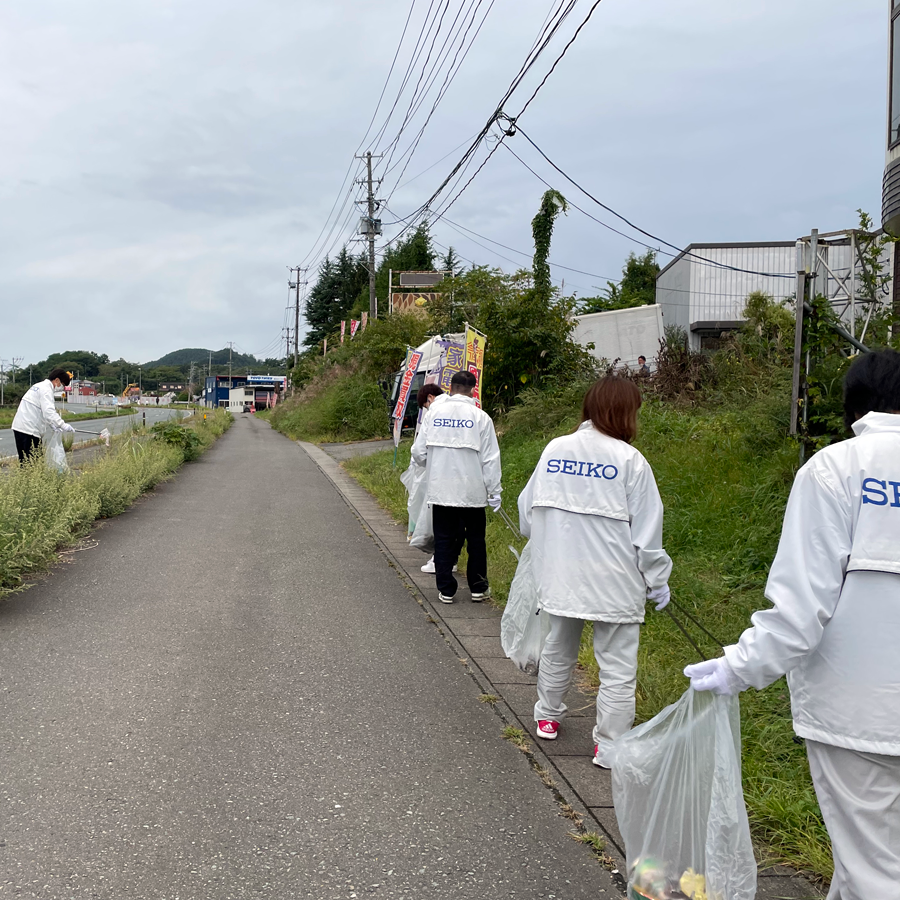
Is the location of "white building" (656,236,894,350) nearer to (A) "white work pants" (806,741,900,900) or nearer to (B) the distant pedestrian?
Result: (B) the distant pedestrian

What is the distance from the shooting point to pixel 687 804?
2.55 metres

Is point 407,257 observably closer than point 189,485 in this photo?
No

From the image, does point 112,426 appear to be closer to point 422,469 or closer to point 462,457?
point 422,469

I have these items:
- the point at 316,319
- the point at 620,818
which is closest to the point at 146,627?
the point at 620,818

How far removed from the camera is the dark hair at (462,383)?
21.8 ft

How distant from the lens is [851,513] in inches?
81.9

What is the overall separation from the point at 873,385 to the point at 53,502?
8.03 metres

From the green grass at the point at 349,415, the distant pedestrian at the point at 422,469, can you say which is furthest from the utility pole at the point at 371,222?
the distant pedestrian at the point at 422,469

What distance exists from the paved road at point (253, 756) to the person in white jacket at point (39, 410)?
479 cm

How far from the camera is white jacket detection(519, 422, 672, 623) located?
3658 mm

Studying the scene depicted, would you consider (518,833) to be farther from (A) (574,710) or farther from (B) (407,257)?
(B) (407,257)

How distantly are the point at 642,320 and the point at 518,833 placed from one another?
66.5ft

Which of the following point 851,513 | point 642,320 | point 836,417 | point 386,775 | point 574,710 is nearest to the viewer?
point 851,513

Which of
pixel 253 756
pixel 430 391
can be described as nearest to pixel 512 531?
pixel 430 391
